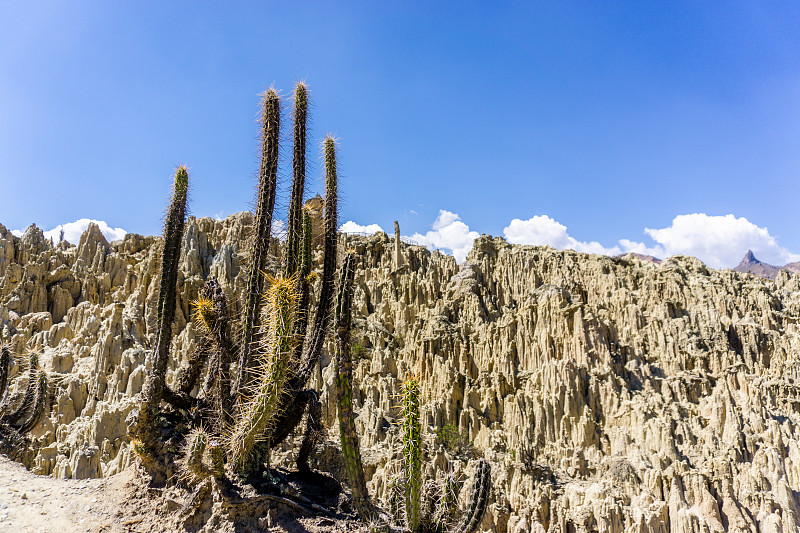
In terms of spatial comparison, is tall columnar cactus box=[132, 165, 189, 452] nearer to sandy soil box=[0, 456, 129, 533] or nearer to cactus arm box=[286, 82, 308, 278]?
sandy soil box=[0, 456, 129, 533]

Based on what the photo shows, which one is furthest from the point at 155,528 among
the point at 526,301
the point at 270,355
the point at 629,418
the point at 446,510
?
the point at 526,301

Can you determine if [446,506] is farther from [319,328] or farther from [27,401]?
[27,401]

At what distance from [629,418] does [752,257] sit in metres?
121

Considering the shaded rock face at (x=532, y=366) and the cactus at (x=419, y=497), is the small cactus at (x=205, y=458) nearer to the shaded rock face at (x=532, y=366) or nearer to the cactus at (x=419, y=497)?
the cactus at (x=419, y=497)

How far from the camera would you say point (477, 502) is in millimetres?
5988

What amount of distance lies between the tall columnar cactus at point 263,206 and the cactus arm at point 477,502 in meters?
3.75

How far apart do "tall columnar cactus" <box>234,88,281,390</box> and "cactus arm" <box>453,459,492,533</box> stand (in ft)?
12.3

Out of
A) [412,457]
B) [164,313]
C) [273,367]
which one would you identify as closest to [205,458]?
[273,367]

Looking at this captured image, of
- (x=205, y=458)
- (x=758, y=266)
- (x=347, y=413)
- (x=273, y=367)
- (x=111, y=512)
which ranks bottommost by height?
(x=111, y=512)

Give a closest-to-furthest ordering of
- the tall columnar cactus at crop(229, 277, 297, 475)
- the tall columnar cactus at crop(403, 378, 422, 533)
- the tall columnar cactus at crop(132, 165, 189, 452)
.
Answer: the tall columnar cactus at crop(229, 277, 297, 475)
the tall columnar cactus at crop(403, 378, 422, 533)
the tall columnar cactus at crop(132, 165, 189, 452)

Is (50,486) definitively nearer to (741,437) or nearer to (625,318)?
(741,437)

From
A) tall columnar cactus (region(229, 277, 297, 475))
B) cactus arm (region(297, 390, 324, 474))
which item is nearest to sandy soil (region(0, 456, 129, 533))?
tall columnar cactus (region(229, 277, 297, 475))

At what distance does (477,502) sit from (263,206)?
17.6 feet

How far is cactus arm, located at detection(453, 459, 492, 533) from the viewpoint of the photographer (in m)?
Result: 5.82
